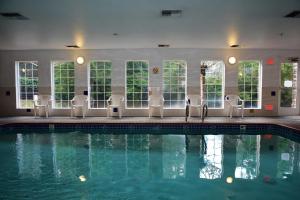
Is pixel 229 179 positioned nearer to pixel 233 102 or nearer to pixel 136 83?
pixel 233 102

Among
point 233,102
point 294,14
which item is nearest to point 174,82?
point 233,102

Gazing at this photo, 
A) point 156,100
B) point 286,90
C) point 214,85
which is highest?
point 214,85

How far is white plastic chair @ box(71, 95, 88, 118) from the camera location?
8.38 metres

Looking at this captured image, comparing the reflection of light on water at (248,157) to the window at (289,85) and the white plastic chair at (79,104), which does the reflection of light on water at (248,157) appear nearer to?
the window at (289,85)

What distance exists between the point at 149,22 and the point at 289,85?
5.94 metres

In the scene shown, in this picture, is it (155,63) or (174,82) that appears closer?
(155,63)

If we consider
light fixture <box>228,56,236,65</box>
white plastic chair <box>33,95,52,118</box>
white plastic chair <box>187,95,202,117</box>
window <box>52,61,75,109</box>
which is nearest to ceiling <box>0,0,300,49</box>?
light fixture <box>228,56,236,65</box>

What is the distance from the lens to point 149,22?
487cm

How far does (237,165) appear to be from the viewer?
4555mm

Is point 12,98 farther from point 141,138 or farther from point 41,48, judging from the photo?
point 141,138

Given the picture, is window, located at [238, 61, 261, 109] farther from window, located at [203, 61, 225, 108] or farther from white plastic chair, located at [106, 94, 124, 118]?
white plastic chair, located at [106, 94, 124, 118]

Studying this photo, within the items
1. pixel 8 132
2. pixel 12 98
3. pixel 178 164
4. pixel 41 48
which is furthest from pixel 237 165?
pixel 12 98

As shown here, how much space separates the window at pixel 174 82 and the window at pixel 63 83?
3.08 m

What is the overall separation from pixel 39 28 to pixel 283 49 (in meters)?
7.18
